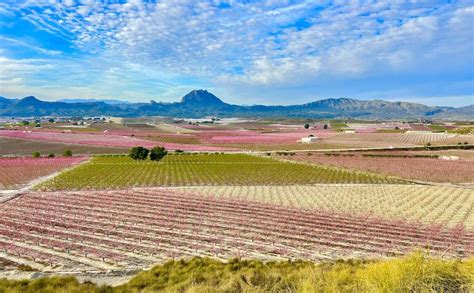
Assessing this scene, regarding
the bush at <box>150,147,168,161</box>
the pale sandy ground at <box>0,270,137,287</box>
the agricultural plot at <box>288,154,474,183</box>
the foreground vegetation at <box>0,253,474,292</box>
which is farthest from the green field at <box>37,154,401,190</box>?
the foreground vegetation at <box>0,253,474,292</box>

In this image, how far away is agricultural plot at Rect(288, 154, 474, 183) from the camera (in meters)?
48.2

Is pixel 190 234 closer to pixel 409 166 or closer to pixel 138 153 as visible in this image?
pixel 409 166

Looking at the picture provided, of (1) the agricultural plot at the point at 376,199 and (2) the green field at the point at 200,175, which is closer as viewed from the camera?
(1) the agricultural plot at the point at 376,199

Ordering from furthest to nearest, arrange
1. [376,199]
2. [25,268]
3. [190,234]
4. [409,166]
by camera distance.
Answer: [409,166] → [376,199] → [190,234] → [25,268]

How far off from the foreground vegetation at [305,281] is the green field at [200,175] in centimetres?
2825

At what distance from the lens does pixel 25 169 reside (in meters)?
53.1

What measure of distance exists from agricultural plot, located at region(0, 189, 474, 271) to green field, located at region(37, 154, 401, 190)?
11.7m

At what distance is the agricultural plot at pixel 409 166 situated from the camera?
48.2m

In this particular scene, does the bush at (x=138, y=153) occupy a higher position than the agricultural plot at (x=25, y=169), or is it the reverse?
the bush at (x=138, y=153)

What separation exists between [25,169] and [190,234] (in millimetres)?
42349

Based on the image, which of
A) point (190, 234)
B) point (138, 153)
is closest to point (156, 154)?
point (138, 153)

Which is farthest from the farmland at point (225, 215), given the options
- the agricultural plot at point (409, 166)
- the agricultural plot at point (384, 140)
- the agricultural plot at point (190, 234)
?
the agricultural plot at point (384, 140)

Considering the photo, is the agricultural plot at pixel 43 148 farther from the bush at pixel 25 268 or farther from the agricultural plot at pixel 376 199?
the bush at pixel 25 268

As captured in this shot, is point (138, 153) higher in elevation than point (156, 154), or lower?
higher
